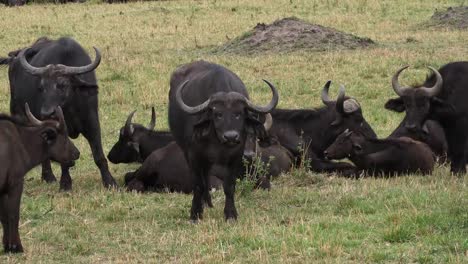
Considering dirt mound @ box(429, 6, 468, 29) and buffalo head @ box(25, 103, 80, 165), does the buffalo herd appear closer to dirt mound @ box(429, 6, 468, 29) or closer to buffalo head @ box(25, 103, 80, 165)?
buffalo head @ box(25, 103, 80, 165)

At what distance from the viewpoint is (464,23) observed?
25.4m

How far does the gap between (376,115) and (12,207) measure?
8.87 meters

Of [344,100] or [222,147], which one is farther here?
[344,100]

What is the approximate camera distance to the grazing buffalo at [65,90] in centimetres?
1095

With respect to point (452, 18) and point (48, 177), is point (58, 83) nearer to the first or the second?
point (48, 177)

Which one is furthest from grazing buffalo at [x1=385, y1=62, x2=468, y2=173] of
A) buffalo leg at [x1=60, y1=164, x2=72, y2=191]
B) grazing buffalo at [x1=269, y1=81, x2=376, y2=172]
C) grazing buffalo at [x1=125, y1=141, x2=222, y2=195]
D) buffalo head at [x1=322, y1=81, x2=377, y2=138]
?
buffalo leg at [x1=60, y1=164, x2=72, y2=191]

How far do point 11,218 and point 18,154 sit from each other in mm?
587

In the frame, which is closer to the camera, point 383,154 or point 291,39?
point 383,154

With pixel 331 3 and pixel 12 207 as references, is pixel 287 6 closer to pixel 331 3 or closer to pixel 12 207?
pixel 331 3

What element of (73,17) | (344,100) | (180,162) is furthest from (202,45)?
(180,162)

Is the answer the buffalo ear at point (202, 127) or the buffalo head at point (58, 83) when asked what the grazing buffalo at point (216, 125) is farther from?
the buffalo head at point (58, 83)

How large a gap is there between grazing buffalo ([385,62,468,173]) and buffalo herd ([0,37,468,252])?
0.01 metres

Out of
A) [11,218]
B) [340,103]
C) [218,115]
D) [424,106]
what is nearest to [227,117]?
[218,115]

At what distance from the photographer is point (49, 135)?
8.64m
